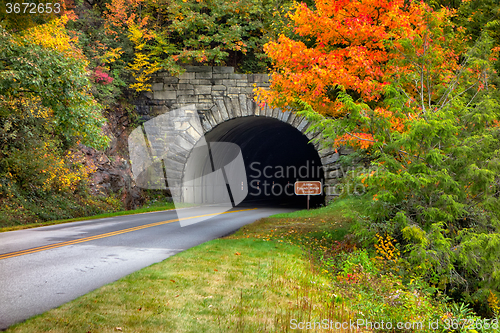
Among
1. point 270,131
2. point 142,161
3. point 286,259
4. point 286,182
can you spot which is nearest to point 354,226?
point 286,259

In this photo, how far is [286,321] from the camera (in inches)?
180

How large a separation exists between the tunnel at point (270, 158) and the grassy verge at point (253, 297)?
13.5 meters

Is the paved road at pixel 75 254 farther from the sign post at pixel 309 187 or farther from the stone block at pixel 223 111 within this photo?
the stone block at pixel 223 111

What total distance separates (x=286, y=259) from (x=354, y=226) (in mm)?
1617

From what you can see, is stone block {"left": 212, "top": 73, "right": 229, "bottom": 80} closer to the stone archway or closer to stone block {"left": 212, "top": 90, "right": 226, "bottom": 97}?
the stone archway

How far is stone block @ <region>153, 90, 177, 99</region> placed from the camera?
838 inches

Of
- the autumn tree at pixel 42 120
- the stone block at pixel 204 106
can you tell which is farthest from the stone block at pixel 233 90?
the autumn tree at pixel 42 120

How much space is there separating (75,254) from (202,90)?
13887 millimetres

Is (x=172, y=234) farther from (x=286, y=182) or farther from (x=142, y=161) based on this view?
(x=286, y=182)

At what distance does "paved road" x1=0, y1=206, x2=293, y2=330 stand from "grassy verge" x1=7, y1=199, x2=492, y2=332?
625mm

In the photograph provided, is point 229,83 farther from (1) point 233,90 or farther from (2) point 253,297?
(2) point 253,297

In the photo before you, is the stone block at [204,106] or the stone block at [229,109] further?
the stone block at [204,106]

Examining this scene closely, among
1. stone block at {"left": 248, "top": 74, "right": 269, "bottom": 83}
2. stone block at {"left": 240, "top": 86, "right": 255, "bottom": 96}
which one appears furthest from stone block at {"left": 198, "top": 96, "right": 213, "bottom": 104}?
stone block at {"left": 248, "top": 74, "right": 269, "bottom": 83}

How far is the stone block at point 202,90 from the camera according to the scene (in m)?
20.6
